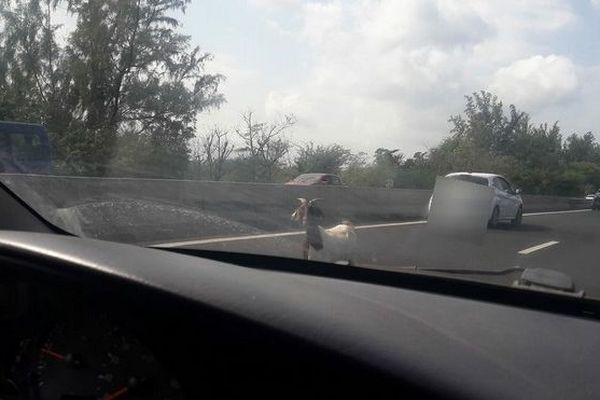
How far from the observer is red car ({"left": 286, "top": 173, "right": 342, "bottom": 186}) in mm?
5865

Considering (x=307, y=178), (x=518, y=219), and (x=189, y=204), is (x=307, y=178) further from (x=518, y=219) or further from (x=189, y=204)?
(x=518, y=219)

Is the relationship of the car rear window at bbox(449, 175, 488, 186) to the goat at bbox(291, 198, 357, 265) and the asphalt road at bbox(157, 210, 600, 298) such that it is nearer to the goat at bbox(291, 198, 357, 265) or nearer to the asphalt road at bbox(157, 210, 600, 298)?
the asphalt road at bbox(157, 210, 600, 298)

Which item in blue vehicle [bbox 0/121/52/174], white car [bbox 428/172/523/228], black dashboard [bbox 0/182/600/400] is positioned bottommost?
black dashboard [bbox 0/182/600/400]

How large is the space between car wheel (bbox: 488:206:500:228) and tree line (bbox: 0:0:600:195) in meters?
0.26

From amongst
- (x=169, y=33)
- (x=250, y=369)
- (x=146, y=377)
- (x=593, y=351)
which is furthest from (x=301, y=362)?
(x=169, y=33)

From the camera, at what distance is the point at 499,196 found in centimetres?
519

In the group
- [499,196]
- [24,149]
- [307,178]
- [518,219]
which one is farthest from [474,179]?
[24,149]

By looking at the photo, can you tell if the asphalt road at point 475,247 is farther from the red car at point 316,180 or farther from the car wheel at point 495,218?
the red car at point 316,180

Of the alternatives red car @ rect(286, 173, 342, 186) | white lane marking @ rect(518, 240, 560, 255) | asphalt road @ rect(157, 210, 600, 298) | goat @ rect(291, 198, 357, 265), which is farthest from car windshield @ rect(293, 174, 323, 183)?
white lane marking @ rect(518, 240, 560, 255)

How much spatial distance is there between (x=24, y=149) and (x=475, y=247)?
3.54 m

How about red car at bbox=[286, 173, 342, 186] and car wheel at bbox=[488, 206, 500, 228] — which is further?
red car at bbox=[286, 173, 342, 186]

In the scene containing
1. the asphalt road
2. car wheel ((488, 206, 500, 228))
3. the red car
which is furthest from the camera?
the red car

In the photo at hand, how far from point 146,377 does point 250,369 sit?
27.3 inches

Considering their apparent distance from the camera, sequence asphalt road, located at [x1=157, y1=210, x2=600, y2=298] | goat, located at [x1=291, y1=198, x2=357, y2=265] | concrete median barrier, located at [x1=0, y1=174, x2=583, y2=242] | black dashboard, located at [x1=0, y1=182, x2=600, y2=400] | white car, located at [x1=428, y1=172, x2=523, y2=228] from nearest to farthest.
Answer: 1. black dashboard, located at [x1=0, y1=182, x2=600, y2=400]
2. asphalt road, located at [x1=157, y1=210, x2=600, y2=298]
3. goat, located at [x1=291, y1=198, x2=357, y2=265]
4. concrete median barrier, located at [x1=0, y1=174, x2=583, y2=242]
5. white car, located at [x1=428, y1=172, x2=523, y2=228]
